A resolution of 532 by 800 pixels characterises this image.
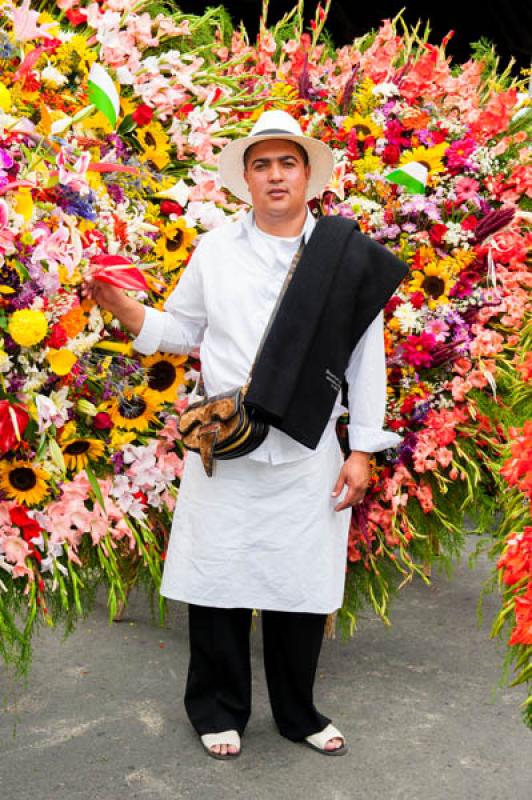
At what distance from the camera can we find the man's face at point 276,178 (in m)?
2.60

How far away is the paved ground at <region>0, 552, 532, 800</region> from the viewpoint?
8.65 feet

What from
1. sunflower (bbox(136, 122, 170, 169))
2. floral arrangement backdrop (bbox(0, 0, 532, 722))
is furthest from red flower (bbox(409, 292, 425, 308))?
sunflower (bbox(136, 122, 170, 169))

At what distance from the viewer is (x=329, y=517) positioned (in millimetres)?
2738

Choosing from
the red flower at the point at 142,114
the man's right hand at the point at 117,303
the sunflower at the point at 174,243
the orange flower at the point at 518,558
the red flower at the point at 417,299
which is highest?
the red flower at the point at 142,114

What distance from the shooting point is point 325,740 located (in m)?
2.80

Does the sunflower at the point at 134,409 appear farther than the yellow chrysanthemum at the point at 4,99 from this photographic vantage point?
Answer: Yes

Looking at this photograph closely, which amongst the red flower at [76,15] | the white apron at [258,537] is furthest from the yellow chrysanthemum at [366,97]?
the white apron at [258,537]

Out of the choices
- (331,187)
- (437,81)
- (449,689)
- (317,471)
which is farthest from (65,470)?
(437,81)

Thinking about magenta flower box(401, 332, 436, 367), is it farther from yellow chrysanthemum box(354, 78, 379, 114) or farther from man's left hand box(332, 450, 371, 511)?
yellow chrysanthemum box(354, 78, 379, 114)

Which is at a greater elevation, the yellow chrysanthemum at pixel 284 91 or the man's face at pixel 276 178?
the yellow chrysanthemum at pixel 284 91

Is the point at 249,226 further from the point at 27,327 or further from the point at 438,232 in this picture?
the point at 27,327

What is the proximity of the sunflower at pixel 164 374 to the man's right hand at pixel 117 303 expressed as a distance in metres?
0.17

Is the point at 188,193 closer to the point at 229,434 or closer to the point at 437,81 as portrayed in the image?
the point at 229,434

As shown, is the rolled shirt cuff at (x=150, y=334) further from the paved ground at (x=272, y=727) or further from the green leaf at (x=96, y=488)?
the paved ground at (x=272, y=727)
